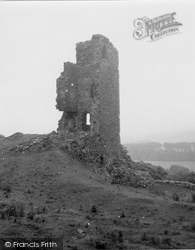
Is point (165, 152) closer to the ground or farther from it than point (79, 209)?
farther from it

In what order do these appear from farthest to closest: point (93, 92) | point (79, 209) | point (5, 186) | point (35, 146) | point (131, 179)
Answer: point (93, 92), point (35, 146), point (131, 179), point (5, 186), point (79, 209)

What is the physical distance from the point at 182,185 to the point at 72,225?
9.69 meters

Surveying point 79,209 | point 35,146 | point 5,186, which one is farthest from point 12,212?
point 35,146

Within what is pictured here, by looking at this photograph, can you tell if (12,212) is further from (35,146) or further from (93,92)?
(93,92)

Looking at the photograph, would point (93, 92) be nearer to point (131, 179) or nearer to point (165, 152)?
Answer: point (131, 179)

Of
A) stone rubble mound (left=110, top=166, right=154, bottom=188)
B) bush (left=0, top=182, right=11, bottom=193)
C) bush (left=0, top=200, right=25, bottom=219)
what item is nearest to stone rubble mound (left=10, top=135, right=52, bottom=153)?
bush (left=0, top=182, right=11, bottom=193)

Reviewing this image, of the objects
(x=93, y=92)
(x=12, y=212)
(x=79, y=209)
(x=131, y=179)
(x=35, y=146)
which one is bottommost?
(x=79, y=209)

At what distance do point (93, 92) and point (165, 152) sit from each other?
3259 centimetres

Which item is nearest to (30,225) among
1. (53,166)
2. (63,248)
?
(63,248)

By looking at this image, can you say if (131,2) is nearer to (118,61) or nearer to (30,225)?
(30,225)

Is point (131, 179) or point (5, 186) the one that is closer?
point (5, 186)

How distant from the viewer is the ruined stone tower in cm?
1822

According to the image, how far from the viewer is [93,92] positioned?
18188mm

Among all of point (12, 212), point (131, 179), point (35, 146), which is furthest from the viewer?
point (35, 146)
